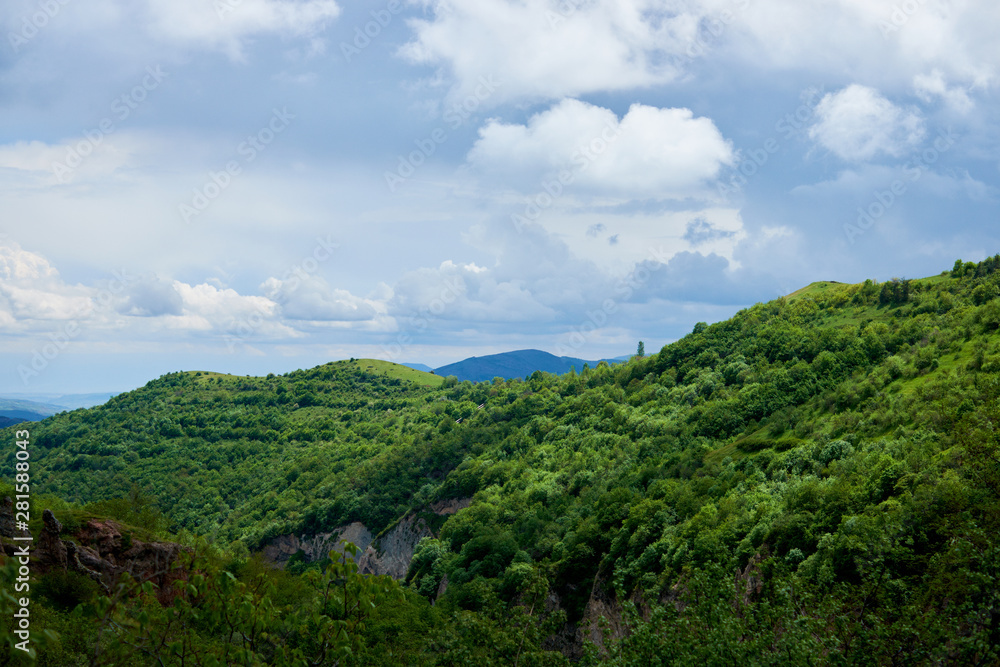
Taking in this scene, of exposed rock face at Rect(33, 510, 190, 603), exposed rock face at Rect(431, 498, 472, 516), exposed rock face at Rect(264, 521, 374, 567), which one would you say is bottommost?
exposed rock face at Rect(264, 521, 374, 567)

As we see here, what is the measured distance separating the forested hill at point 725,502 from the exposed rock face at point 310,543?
2584 mm

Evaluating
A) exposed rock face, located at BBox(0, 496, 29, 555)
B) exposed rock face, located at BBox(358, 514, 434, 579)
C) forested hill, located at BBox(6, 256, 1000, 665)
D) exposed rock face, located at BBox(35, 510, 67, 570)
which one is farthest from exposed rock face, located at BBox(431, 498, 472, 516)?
exposed rock face, located at BBox(0, 496, 29, 555)

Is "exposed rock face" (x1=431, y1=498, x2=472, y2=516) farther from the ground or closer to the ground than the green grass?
closer to the ground

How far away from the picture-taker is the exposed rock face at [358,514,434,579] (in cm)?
12788

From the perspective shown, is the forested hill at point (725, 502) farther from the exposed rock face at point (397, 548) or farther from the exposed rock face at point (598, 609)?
the exposed rock face at point (397, 548)

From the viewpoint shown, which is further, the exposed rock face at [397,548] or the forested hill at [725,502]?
the exposed rock face at [397,548]

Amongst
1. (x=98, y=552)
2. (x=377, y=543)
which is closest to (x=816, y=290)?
(x=377, y=543)

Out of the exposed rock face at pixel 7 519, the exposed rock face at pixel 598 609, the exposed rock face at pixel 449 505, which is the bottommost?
the exposed rock face at pixel 449 505

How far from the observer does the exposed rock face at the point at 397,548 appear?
128m

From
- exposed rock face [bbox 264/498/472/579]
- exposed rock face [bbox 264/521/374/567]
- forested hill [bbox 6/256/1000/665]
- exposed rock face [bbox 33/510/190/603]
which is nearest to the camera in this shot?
forested hill [bbox 6/256/1000/665]

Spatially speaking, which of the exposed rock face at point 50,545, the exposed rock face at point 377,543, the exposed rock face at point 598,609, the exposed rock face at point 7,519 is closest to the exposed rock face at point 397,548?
the exposed rock face at point 377,543

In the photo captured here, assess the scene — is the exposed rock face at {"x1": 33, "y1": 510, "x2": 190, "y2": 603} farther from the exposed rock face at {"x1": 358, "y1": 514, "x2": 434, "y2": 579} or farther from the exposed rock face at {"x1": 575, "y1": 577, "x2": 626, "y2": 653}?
the exposed rock face at {"x1": 358, "y1": 514, "x2": 434, "y2": 579}

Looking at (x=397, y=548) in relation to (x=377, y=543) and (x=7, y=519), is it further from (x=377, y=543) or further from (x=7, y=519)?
(x=7, y=519)

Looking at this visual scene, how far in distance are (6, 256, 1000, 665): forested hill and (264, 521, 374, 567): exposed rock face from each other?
2584 millimetres
